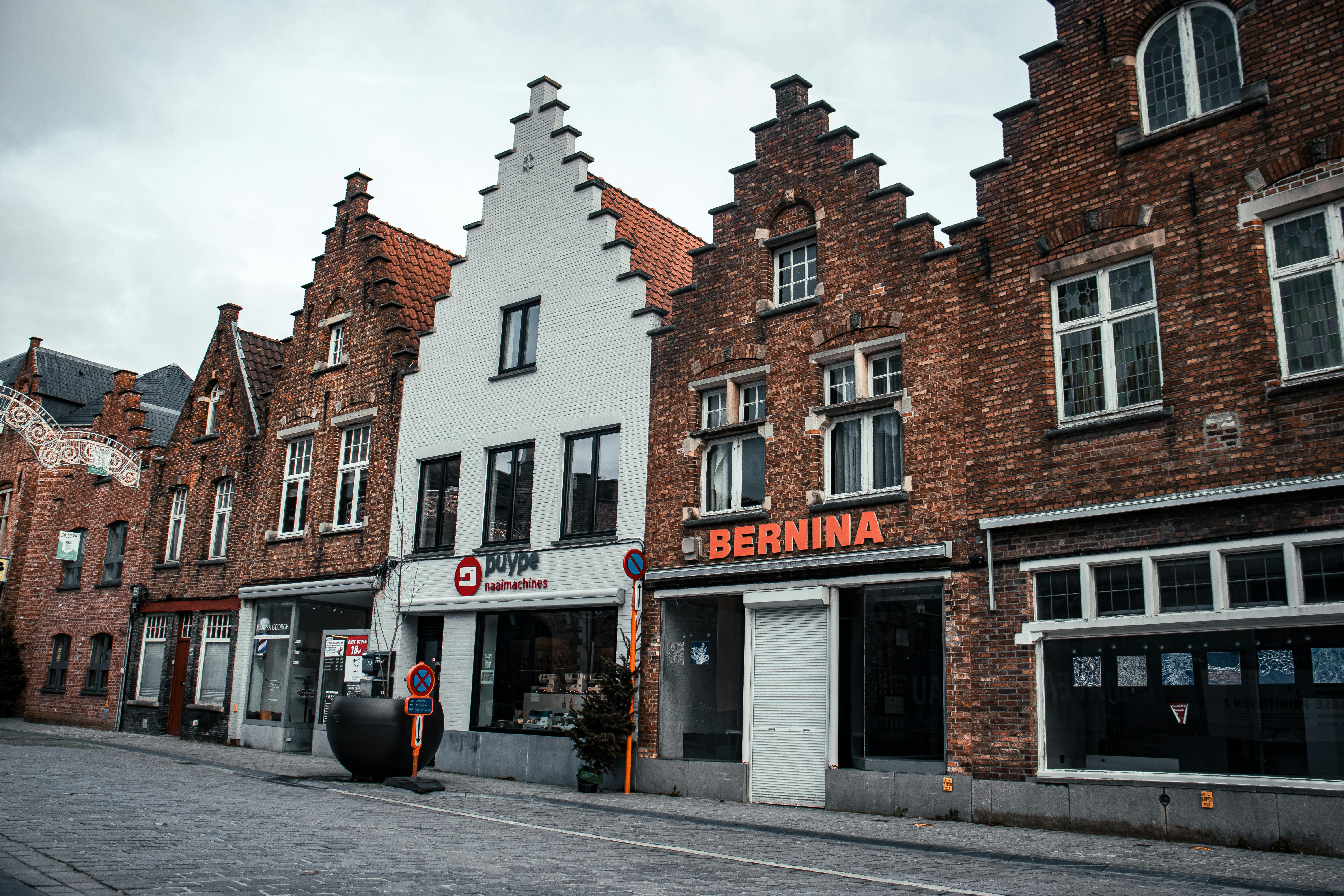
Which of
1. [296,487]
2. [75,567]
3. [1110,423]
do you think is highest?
Answer: [296,487]

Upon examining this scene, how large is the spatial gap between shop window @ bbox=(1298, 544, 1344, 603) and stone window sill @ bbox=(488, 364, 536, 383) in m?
12.7

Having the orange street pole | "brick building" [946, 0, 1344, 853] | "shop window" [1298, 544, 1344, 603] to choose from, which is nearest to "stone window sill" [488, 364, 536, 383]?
the orange street pole

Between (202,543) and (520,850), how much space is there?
19857 mm

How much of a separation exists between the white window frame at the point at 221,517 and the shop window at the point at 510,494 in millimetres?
9452

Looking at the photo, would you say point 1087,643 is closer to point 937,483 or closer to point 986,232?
point 937,483

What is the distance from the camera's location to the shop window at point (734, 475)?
15.7 m

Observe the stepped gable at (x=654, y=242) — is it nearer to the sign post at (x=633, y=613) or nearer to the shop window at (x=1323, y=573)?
the sign post at (x=633, y=613)

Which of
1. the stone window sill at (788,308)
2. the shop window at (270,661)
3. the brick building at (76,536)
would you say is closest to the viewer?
the stone window sill at (788,308)

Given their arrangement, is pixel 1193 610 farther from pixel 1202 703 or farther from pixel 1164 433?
pixel 1164 433

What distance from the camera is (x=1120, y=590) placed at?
38.0ft

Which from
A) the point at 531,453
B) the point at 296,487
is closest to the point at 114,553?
the point at 296,487

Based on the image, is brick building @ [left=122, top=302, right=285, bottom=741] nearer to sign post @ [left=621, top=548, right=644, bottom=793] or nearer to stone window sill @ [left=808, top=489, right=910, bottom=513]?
sign post @ [left=621, top=548, right=644, bottom=793]

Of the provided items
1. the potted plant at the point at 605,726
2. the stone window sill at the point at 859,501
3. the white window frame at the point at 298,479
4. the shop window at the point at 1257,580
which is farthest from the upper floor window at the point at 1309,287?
the white window frame at the point at 298,479

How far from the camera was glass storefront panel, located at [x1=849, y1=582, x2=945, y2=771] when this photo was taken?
13.0m
